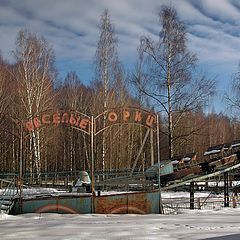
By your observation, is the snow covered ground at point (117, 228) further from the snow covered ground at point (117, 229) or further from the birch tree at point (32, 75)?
the birch tree at point (32, 75)

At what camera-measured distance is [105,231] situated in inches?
415

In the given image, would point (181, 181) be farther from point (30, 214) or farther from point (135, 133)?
point (135, 133)

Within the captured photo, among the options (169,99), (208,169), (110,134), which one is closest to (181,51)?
(169,99)

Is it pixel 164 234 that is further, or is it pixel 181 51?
pixel 181 51

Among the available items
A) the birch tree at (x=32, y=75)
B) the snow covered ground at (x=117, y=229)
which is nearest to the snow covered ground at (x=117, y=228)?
the snow covered ground at (x=117, y=229)

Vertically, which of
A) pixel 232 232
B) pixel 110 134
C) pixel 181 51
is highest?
pixel 181 51

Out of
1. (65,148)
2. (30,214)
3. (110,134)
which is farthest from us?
(65,148)

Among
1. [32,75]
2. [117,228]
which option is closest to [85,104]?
[32,75]

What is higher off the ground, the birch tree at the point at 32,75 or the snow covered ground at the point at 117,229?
the birch tree at the point at 32,75

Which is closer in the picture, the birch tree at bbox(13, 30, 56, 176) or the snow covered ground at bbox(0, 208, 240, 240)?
the snow covered ground at bbox(0, 208, 240, 240)

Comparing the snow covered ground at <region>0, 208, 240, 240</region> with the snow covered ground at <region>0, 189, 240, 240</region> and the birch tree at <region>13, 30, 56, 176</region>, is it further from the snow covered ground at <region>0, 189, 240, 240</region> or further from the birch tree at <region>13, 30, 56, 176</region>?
the birch tree at <region>13, 30, 56, 176</region>

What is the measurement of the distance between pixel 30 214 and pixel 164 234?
628cm

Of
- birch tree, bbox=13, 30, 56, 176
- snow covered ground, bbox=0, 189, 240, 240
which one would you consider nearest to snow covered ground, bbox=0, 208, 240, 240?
snow covered ground, bbox=0, 189, 240, 240

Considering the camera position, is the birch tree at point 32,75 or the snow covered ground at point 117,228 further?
the birch tree at point 32,75
